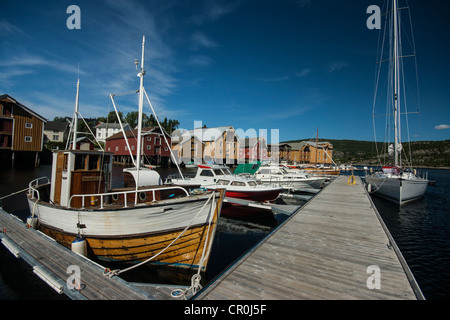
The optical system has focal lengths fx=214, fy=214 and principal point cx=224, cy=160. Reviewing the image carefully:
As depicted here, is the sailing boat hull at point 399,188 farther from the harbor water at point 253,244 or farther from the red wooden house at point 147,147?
the red wooden house at point 147,147

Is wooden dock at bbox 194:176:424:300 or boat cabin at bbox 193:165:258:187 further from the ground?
boat cabin at bbox 193:165:258:187

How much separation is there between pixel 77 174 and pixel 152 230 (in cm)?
413

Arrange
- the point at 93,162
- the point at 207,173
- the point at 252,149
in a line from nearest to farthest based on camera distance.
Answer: the point at 93,162 → the point at 207,173 → the point at 252,149

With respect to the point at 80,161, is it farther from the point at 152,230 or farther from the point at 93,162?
the point at 152,230

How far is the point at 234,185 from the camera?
17453 millimetres

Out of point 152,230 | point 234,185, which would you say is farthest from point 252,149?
point 152,230

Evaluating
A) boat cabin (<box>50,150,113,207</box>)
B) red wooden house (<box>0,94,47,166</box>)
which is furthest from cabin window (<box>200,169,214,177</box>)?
red wooden house (<box>0,94,47,166</box>)

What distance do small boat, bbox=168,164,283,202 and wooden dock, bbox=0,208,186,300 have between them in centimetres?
973

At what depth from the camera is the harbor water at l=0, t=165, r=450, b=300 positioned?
22.6ft

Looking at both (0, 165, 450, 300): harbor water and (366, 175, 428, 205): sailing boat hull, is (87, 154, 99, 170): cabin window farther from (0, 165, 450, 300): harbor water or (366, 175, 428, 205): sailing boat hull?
(366, 175, 428, 205): sailing boat hull

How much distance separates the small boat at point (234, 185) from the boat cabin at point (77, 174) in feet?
25.6

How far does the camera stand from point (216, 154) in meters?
60.2

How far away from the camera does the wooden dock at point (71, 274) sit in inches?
187

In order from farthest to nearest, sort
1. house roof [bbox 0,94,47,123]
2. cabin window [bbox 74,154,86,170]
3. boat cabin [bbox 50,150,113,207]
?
house roof [bbox 0,94,47,123] < cabin window [bbox 74,154,86,170] < boat cabin [bbox 50,150,113,207]
